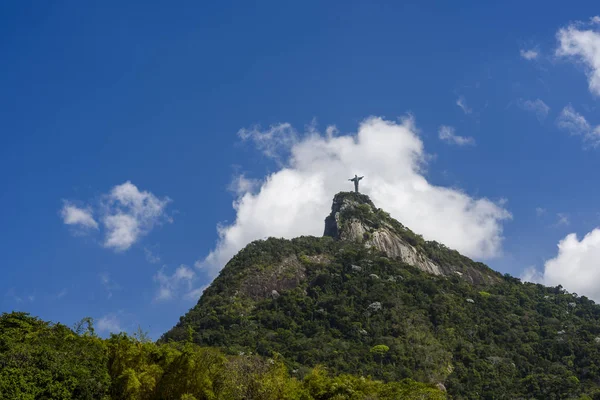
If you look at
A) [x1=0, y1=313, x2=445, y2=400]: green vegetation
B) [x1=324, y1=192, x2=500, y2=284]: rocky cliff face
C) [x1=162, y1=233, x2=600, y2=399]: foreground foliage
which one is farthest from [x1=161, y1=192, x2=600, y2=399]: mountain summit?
[x1=0, y1=313, x2=445, y2=400]: green vegetation

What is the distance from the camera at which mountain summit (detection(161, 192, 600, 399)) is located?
8431cm

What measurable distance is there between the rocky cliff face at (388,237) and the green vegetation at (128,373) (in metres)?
95.7

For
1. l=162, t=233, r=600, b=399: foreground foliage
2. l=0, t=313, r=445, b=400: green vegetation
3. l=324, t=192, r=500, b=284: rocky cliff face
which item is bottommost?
l=0, t=313, r=445, b=400: green vegetation

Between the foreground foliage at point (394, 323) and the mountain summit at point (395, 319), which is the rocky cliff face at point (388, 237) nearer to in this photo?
the mountain summit at point (395, 319)

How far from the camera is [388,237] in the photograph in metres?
141

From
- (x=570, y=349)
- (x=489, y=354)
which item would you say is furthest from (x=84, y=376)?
(x=570, y=349)

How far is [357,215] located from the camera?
145500 mm

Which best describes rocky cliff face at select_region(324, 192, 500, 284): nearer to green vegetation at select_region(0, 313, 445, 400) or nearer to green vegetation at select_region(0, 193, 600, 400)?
green vegetation at select_region(0, 193, 600, 400)

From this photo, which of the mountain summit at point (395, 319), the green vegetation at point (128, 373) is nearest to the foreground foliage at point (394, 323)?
the mountain summit at point (395, 319)

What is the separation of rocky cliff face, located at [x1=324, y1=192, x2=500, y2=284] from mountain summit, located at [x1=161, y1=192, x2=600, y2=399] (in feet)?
1.27

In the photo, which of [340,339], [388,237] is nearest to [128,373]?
[340,339]

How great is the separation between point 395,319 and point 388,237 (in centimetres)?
4481

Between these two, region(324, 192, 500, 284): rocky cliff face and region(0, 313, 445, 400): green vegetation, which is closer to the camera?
region(0, 313, 445, 400): green vegetation

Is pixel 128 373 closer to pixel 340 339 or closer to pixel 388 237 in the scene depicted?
pixel 340 339
